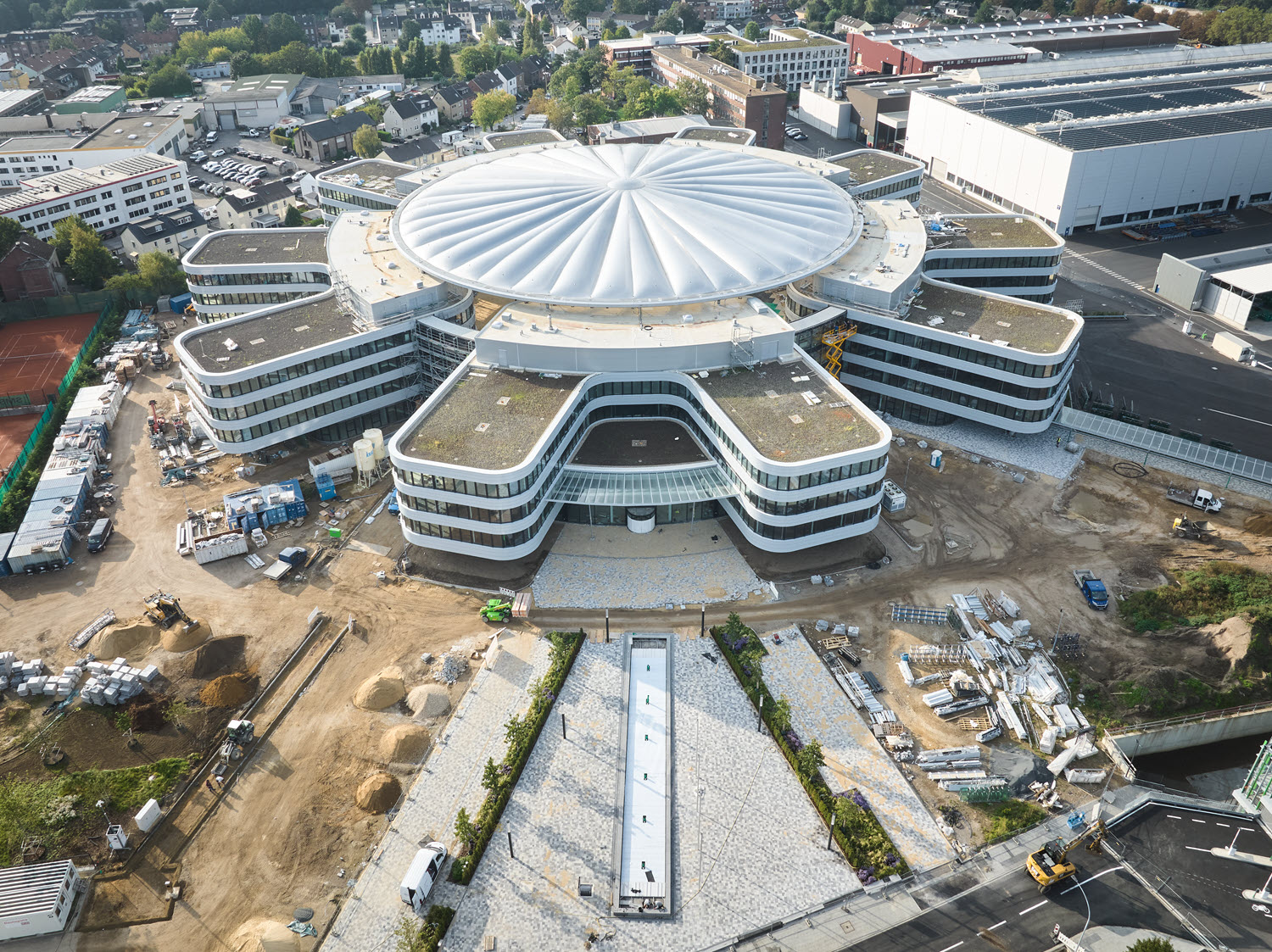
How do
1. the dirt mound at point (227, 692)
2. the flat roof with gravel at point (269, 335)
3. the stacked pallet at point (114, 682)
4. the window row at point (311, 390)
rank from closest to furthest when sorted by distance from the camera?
the dirt mound at point (227, 692)
the stacked pallet at point (114, 682)
the window row at point (311, 390)
the flat roof with gravel at point (269, 335)

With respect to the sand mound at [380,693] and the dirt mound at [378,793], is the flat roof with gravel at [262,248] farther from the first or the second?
the dirt mound at [378,793]

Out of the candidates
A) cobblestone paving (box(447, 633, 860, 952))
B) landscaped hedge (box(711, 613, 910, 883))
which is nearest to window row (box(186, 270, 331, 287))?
cobblestone paving (box(447, 633, 860, 952))

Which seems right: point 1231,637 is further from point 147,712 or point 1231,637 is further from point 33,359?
point 33,359

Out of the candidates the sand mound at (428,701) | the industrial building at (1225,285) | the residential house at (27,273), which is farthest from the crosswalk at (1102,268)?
the residential house at (27,273)

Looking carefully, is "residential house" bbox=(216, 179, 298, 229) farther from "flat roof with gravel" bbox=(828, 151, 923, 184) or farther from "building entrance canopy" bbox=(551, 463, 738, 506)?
"building entrance canopy" bbox=(551, 463, 738, 506)

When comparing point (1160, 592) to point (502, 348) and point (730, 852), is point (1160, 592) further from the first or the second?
point (502, 348)

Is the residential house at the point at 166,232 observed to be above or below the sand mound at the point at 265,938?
above

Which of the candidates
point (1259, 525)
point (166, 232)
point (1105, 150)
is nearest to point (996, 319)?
point (1259, 525)
